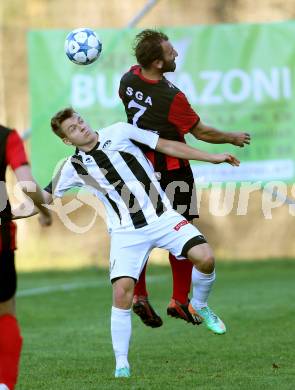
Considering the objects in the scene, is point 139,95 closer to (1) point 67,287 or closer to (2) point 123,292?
(2) point 123,292

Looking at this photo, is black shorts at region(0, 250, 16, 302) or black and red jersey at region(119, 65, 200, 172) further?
black and red jersey at region(119, 65, 200, 172)

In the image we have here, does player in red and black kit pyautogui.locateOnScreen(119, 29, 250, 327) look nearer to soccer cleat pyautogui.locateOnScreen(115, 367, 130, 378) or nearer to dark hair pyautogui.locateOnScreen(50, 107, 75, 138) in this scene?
dark hair pyautogui.locateOnScreen(50, 107, 75, 138)

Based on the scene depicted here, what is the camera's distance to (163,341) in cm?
905

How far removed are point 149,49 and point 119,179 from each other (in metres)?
1.00

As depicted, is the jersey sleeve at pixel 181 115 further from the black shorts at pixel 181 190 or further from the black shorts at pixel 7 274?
the black shorts at pixel 7 274

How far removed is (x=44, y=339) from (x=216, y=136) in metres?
2.77

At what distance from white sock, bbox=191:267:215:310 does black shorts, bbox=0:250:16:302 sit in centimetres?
198

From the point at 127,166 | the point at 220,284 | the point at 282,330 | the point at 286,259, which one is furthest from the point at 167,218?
the point at 286,259

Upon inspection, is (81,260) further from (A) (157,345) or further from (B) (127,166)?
(B) (127,166)

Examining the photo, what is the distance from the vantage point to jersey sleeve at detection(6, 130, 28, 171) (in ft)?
18.2

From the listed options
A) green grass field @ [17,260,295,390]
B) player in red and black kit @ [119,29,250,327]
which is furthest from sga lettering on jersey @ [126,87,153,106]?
green grass field @ [17,260,295,390]

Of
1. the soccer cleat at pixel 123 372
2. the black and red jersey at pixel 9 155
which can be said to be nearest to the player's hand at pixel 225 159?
the soccer cleat at pixel 123 372

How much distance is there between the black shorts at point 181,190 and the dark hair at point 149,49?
83 centimetres

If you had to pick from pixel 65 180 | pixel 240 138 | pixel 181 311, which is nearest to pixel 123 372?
pixel 181 311
